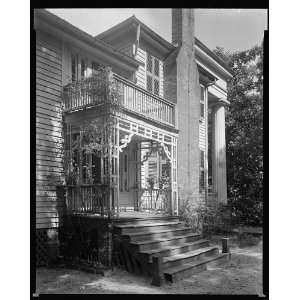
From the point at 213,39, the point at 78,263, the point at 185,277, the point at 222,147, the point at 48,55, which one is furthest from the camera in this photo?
the point at 222,147

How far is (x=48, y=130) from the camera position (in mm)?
A: 9508

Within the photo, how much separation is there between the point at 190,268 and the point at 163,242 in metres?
1.03

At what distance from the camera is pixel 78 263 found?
891 centimetres

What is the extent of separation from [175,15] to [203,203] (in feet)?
22.6

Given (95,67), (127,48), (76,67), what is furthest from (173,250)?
(127,48)

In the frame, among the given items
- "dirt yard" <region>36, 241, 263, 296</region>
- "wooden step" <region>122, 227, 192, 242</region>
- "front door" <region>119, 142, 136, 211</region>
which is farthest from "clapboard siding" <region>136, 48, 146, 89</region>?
"dirt yard" <region>36, 241, 263, 296</region>

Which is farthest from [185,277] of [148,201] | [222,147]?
[222,147]

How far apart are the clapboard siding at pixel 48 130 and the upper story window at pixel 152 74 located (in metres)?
4.12

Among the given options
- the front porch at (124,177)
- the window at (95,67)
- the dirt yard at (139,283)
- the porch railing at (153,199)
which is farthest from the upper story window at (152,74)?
the dirt yard at (139,283)

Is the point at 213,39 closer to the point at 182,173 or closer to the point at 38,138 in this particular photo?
the point at 182,173

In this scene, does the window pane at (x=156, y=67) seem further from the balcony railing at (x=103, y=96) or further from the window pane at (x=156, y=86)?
the balcony railing at (x=103, y=96)

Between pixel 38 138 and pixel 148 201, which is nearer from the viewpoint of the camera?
pixel 38 138

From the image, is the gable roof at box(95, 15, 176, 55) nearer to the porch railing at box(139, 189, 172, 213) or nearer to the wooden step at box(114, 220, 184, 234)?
the porch railing at box(139, 189, 172, 213)

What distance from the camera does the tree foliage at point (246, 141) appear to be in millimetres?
11258
